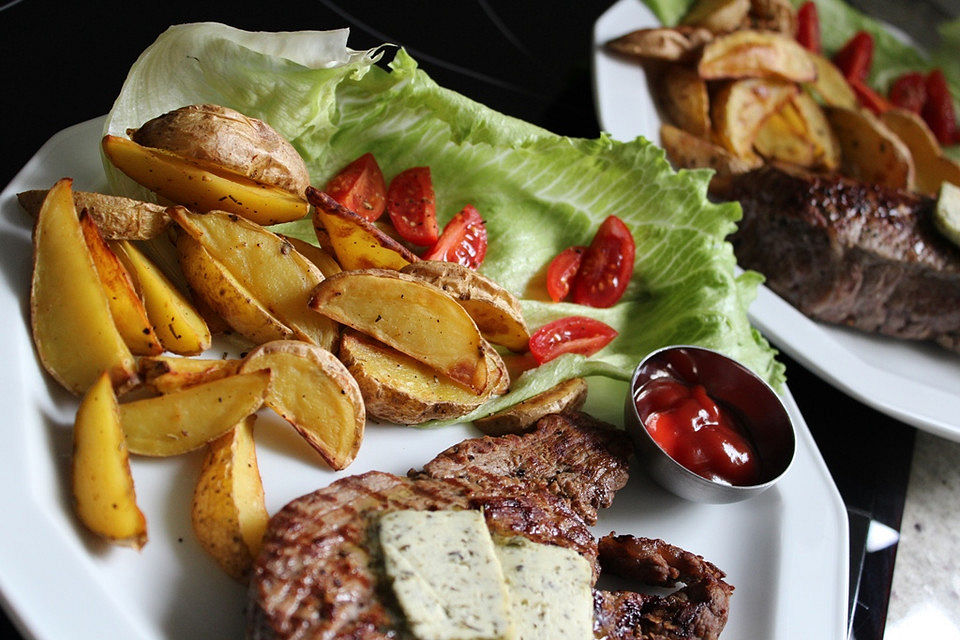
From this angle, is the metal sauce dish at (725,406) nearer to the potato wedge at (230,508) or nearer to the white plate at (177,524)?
the white plate at (177,524)

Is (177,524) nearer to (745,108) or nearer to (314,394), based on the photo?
(314,394)

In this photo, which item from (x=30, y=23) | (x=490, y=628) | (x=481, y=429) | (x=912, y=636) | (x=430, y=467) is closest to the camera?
(x=490, y=628)

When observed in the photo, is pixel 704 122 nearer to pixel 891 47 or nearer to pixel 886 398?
pixel 886 398

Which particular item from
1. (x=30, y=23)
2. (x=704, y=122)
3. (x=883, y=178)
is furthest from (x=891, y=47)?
(x=30, y=23)

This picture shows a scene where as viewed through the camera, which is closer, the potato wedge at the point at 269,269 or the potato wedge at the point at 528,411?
the potato wedge at the point at 269,269

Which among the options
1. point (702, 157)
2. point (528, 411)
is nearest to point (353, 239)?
point (528, 411)

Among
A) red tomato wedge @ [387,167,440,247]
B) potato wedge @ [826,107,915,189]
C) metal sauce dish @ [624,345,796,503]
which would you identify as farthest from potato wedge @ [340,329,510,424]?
potato wedge @ [826,107,915,189]

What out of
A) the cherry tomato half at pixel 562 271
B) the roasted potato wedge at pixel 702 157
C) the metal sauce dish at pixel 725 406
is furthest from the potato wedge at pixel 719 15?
the metal sauce dish at pixel 725 406
